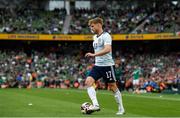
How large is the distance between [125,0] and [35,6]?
9.74 meters

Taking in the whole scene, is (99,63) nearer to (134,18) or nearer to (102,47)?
(102,47)

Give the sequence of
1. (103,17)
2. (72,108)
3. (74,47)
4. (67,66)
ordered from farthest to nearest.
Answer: (103,17), (74,47), (67,66), (72,108)

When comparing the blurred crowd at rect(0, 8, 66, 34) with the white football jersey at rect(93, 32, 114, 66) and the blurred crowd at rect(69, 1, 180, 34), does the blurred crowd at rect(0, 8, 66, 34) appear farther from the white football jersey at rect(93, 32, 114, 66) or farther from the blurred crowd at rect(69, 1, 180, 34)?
the white football jersey at rect(93, 32, 114, 66)

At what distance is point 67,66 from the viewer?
4641 cm

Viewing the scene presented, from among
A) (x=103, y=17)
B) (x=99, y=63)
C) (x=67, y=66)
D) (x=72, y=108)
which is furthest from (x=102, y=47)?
(x=103, y=17)

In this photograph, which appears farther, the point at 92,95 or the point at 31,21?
the point at 31,21

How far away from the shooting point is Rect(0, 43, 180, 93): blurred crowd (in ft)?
138

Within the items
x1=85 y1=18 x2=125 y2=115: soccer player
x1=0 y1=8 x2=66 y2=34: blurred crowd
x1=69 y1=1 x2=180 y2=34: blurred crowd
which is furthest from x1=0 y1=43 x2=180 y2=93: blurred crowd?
x1=85 y1=18 x2=125 y2=115: soccer player

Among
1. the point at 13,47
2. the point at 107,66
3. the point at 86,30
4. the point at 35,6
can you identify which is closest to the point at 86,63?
the point at 86,30

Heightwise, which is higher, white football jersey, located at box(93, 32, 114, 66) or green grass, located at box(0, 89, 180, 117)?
white football jersey, located at box(93, 32, 114, 66)

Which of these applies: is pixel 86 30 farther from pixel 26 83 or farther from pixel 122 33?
pixel 26 83

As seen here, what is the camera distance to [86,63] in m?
47.0

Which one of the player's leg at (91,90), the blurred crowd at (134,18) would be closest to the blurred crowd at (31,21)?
the blurred crowd at (134,18)

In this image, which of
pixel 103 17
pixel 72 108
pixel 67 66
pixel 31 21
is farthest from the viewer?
pixel 103 17
